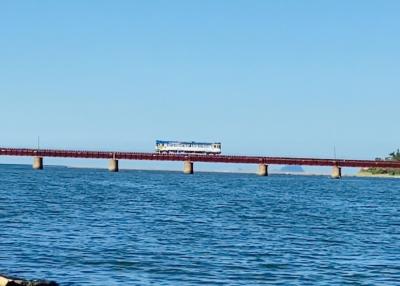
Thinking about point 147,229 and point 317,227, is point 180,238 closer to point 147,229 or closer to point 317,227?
point 147,229

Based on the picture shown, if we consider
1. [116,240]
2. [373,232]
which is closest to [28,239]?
[116,240]

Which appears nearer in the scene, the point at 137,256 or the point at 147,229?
the point at 137,256

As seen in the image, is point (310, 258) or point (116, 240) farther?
point (116, 240)

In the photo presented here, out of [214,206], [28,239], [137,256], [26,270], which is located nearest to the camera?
[26,270]

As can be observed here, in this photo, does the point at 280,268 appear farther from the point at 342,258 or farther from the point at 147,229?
the point at 147,229

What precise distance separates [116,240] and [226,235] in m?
7.54

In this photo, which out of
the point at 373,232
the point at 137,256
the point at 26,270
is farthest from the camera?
the point at 373,232

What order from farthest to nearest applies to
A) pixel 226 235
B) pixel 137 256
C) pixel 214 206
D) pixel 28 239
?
pixel 214 206 → pixel 226 235 → pixel 28 239 → pixel 137 256

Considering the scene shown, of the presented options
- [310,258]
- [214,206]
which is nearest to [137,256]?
[310,258]

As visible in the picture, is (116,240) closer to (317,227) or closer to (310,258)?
(310,258)

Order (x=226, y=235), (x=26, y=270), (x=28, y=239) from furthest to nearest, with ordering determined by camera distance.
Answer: (x=226, y=235) → (x=28, y=239) → (x=26, y=270)

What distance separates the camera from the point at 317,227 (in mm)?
54625

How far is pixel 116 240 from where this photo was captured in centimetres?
4234

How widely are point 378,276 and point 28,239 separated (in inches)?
725
